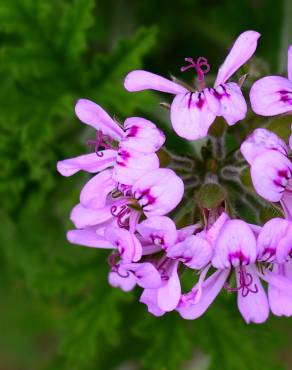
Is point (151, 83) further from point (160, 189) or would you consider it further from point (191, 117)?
point (160, 189)

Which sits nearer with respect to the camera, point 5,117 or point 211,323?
point 5,117

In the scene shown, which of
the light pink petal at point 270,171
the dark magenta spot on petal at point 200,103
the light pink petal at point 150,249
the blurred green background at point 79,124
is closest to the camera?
the light pink petal at point 270,171

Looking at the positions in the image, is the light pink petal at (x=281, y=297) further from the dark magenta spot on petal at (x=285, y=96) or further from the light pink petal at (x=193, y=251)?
the dark magenta spot on petal at (x=285, y=96)

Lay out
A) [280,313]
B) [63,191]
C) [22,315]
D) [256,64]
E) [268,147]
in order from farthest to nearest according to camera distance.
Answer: [22,315], [63,191], [256,64], [280,313], [268,147]

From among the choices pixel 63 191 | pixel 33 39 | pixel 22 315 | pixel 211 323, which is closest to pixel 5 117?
pixel 33 39

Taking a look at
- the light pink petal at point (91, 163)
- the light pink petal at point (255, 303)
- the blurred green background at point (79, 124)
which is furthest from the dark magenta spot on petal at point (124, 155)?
the blurred green background at point (79, 124)

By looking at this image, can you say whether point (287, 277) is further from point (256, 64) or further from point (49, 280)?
point (49, 280)

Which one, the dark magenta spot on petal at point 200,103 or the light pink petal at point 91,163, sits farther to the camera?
Answer: the light pink petal at point 91,163

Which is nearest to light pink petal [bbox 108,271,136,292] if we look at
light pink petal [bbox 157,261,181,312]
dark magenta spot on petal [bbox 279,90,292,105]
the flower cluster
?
the flower cluster
